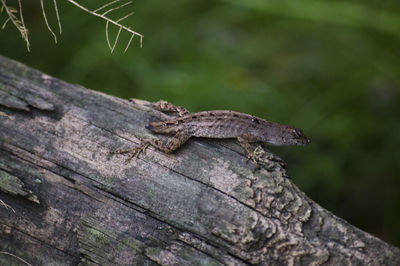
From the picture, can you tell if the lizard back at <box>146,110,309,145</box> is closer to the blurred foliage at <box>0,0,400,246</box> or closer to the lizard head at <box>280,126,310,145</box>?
the lizard head at <box>280,126,310,145</box>

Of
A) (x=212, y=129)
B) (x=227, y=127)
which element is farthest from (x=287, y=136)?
(x=212, y=129)

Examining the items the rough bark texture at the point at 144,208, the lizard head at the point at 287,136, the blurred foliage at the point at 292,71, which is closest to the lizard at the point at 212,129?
the lizard head at the point at 287,136

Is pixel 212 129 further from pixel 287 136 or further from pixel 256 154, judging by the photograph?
pixel 287 136

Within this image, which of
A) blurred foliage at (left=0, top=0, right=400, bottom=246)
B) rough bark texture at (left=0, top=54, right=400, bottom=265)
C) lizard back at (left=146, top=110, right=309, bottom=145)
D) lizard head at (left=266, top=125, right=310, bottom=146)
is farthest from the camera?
blurred foliage at (left=0, top=0, right=400, bottom=246)

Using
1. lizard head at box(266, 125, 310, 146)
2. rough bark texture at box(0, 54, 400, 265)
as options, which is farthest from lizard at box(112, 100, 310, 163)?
rough bark texture at box(0, 54, 400, 265)

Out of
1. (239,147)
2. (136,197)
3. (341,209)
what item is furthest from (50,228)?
(341,209)

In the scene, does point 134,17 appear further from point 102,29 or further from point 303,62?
point 303,62
